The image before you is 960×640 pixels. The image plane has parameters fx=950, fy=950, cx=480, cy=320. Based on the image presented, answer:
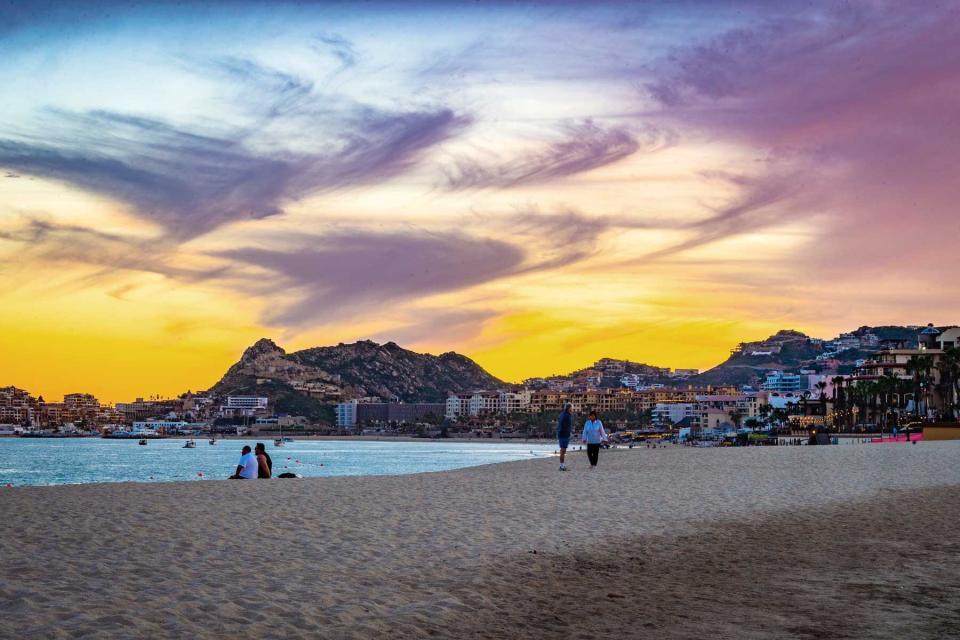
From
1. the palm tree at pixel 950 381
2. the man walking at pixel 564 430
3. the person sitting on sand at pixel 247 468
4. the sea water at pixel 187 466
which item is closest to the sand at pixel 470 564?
the person sitting on sand at pixel 247 468

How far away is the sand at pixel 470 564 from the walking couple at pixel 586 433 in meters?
6.38

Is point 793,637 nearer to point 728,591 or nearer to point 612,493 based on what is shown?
point 728,591

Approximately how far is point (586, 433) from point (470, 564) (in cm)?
1777

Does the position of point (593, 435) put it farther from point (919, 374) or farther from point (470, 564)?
point (919, 374)

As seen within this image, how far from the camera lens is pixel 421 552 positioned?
438 inches

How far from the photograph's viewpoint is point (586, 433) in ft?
91.4

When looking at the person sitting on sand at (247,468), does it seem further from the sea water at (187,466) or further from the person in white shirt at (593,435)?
the sea water at (187,466)

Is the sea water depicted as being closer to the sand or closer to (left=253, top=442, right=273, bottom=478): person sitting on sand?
(left=253, top=442, right=273, bottom=478): person sitting on sand

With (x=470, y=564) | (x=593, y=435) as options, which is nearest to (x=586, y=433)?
(x=593, y=435)

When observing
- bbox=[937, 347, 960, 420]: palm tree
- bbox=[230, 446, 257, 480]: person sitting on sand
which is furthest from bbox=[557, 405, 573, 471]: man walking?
bbox=[937, 347, 960, 420]: palm tree

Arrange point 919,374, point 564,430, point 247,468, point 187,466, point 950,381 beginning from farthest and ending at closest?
point 919,374, point 950,381, point 187,466, point 564,430, point 247,468

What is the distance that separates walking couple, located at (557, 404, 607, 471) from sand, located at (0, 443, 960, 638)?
20.9 feet

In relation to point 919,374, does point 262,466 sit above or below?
below

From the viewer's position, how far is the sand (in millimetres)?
7570
